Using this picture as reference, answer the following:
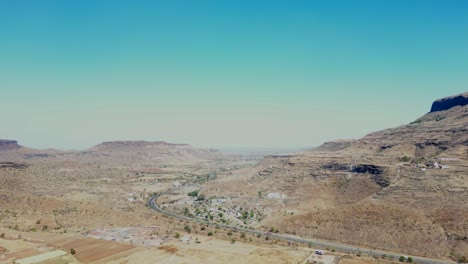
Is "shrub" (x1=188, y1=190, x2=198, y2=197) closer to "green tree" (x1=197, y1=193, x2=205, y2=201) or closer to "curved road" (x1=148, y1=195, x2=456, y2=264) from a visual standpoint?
"green tree" (x1=197, y1=193, x2=205, y2=201)

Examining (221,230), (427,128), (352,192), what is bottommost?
(221,230)

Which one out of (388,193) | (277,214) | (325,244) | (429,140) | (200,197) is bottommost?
(325,244)

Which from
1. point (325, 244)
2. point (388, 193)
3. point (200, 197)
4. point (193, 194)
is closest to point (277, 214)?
point (325, 244)

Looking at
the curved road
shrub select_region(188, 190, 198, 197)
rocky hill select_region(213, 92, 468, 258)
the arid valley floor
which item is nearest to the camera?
the arid valley floor

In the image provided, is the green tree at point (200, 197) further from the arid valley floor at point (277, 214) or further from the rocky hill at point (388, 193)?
the rocky hill at point (388, 193)

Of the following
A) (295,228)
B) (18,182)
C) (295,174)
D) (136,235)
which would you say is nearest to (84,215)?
(136,235)

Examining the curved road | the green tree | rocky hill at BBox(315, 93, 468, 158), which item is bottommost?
the curved road

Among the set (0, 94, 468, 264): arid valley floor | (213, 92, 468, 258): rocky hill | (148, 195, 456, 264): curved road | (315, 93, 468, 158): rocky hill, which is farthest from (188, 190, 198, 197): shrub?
(315, 93, 468, 158): rocky hill

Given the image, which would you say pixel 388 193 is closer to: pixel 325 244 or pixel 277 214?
pixel 325 244

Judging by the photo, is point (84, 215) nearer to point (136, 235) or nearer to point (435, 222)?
point (136, 235)

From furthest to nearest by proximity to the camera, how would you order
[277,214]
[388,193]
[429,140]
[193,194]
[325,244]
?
[193,194], [429,140], [277,214], [388,193], [325,244]

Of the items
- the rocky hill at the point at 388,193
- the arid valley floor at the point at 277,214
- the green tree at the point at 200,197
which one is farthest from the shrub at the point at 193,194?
the rocky hill at the point at 388,193
